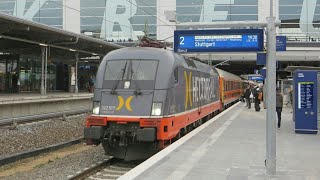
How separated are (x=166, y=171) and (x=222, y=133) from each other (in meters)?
6.41

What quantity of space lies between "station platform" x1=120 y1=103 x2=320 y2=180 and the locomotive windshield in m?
2.01

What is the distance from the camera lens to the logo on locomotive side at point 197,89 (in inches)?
541

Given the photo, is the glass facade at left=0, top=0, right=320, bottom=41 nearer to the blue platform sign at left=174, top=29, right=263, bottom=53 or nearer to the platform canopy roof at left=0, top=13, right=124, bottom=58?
the platform canopy roof at left=0, top=13, right=124, bottom=58

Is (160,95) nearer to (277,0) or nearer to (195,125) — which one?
(195,125)

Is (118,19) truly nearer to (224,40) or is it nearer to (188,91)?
(188,91)

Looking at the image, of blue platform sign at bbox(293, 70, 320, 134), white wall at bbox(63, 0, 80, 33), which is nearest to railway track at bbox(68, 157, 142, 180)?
blue platform sign at bbox(293, 70, 320, 134)

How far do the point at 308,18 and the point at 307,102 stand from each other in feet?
132

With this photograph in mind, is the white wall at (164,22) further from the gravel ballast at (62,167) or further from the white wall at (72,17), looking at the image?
the gravel ballast at (62,167)

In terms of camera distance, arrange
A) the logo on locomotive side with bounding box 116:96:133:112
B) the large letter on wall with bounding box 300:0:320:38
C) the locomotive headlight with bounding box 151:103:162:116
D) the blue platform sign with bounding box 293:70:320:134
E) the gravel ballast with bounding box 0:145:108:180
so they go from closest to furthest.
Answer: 1. the gravel ballast with bounding box 0:145:108:180
2. the locomotive headlight with bounding box 151:103:162:116
3. the logo on locomotive side with bounding box 116:96:133:112
4. the blue platform sign with bounding box 293:70:320:134
5. the large letter on wall with bounding box 300:0:320:38

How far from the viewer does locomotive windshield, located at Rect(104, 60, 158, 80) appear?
462 inches

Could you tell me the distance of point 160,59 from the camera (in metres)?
11.9

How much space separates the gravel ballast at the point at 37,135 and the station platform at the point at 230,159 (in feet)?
18.7

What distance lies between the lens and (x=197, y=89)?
15.5m

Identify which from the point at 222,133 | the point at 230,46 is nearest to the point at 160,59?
the point at 230,46
